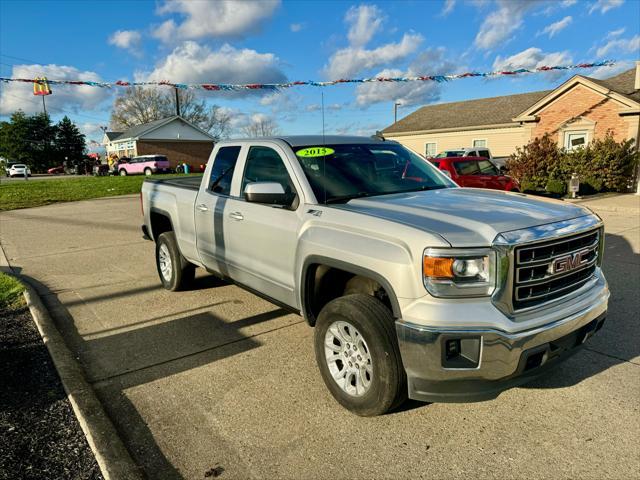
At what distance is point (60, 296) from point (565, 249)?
5745mm

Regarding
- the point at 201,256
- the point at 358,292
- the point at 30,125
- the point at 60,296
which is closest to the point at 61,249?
the point at 60,296

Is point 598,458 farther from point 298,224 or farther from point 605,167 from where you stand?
point 605,167

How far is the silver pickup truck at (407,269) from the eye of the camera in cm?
257

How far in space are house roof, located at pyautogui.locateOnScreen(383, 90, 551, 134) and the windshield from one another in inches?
1133

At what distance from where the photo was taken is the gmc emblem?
2853 mm

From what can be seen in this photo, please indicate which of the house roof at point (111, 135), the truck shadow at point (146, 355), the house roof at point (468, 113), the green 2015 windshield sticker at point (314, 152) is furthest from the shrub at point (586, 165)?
the house roof at point (111, 135)

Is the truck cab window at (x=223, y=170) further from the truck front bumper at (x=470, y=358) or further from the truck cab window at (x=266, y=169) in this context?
the truck front bumper at (x=470, y=358)

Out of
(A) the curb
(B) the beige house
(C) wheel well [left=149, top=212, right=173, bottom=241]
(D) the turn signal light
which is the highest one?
(B) the beige house

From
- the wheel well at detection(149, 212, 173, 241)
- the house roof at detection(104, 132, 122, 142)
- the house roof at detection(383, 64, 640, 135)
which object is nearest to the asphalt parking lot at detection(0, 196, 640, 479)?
the wheel well at detection(149, 212, 173, 241)

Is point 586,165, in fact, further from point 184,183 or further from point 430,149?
point 184,183

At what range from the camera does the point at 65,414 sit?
307 centimetres

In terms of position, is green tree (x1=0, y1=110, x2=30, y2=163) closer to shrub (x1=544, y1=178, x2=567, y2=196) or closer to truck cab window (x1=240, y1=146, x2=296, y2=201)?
shrub (x1=544, y1=178, x2=567, y2=196)

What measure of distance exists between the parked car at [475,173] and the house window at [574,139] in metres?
9.57

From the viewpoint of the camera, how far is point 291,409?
3.21 m
